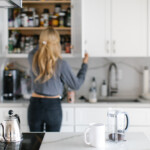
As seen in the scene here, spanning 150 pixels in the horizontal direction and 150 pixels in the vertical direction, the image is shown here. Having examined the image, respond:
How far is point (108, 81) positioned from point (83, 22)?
0.87 metres

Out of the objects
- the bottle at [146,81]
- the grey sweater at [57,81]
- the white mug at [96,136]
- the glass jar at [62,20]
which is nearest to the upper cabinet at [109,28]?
the glass jar at [62,20]

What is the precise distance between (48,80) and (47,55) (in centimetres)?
24

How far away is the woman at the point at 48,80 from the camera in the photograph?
289 centimetres

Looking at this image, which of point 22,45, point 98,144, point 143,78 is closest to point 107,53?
point 143,78

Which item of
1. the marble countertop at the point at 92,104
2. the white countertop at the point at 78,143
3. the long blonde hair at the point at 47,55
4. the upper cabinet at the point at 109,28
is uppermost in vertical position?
the upper cabinet at the point at 109,28

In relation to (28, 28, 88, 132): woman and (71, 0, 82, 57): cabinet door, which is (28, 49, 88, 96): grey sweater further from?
(71, 0, 82, 57): cabinet door

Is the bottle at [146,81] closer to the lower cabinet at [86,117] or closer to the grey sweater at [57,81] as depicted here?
the lower cabinet at [86,117]

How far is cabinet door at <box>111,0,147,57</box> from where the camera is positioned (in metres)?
3.44

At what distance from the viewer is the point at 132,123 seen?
3342 mm

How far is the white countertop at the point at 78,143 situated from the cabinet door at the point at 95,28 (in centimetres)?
164

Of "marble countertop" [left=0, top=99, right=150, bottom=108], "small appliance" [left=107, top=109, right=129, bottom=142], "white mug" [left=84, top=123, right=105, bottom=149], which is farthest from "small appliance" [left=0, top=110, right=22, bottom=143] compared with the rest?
"marble countertop" [left=0, top=99, right=150, bottom=108]

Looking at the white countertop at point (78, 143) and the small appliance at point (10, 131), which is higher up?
the small appliance at point (10, 131)

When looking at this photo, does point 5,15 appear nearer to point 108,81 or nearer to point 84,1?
point 84,1

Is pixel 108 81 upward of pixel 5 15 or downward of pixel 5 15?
downward
